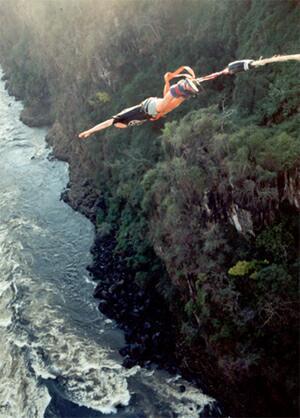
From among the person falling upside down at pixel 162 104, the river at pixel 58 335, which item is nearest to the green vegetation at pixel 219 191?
the river at pixel 58 335

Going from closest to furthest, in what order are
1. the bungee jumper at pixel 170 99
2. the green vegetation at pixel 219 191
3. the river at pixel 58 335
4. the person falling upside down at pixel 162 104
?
the bungee jumper at pixel 170 99
the person falling upside down at pixel 162 104
the green vegetation at pixel 219 191
the river at pixel 58 335

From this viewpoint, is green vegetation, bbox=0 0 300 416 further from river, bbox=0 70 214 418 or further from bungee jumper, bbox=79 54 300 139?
bungee jumper, bbox=79 54 300 139

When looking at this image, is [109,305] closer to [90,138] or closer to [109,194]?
[109,194]

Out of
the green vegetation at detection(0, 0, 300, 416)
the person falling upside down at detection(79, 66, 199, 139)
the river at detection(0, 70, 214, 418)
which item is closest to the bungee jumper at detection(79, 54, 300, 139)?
the person falling upside down at detection(79, 66, 199, 139)

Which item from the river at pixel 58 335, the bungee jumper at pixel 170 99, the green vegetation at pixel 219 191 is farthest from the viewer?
the river at pixel 58 335

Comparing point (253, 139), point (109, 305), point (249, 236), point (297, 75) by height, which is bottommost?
point (109, 305)

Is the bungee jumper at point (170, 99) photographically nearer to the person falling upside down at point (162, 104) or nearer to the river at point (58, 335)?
the person falling upside down at point (162, 104)

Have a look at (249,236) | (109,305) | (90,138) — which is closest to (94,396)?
(109,305)
